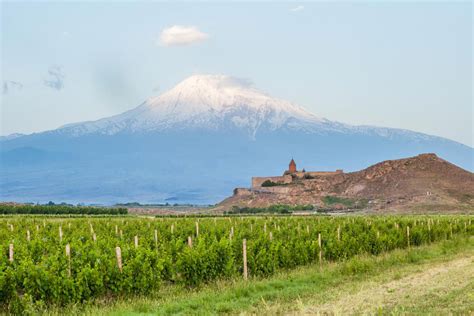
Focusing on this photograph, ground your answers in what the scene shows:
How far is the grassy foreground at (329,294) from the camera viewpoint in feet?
52.6

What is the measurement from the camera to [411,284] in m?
19.8

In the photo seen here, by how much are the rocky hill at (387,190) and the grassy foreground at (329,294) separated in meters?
79.4

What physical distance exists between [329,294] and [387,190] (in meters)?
104

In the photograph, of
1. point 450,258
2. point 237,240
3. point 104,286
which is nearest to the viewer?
point 104,286

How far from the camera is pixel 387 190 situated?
119625 millimetres

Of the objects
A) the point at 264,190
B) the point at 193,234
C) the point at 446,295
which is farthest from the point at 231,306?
the point at 264,190

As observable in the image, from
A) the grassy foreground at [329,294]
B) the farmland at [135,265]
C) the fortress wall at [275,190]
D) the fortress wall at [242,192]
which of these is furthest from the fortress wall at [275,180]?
the grassy foreground at [329,294]

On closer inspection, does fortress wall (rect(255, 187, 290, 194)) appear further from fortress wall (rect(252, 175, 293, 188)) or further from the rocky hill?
fortress wall (rect(252, 175, 293, 188))

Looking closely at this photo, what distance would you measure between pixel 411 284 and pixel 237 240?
22.2 ft

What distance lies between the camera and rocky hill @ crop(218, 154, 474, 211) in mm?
106188

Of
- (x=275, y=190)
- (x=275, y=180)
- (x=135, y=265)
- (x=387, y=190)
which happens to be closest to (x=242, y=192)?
(x=275, y=180)

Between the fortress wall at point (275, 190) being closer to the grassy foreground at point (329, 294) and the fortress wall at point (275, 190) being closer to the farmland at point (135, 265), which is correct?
the farmland at point (135, 265)

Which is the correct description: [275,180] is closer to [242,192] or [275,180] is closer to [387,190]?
[242,192]

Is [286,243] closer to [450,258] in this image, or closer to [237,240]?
[237,240]
